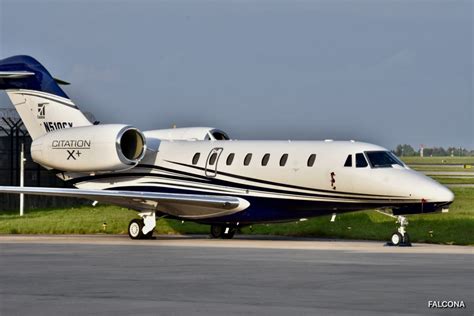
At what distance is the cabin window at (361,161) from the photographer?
1127 inches

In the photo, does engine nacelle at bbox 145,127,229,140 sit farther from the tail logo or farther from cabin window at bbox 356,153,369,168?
cabin window at bbox 356,153,369,168

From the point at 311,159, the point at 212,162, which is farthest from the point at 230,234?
the point at 311,159

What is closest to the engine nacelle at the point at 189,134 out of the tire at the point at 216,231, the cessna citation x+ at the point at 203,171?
the cessna citation x+ at the point at 203,171

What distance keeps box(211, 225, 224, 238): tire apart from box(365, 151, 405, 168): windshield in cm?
571

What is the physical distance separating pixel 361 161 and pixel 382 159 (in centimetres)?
56

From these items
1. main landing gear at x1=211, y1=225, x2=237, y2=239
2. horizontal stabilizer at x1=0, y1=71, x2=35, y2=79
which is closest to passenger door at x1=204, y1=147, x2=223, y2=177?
main landing gear at x1=211, y1=225, x2=237, y2=239

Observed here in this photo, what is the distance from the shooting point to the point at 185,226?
3591cm

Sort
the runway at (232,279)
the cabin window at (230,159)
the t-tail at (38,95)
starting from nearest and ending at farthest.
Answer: the runway at (232,279) → the cabin window at (230,159) → the t-tail at (38,95)

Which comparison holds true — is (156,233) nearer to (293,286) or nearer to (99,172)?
(99,172)

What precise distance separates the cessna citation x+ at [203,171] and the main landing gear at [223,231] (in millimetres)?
34

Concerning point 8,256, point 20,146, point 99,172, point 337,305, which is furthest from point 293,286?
point 20,146

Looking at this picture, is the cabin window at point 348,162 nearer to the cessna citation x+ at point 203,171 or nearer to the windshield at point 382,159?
the cessna citation x+ at point 203,171

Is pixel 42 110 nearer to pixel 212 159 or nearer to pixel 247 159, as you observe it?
pixel 212 159

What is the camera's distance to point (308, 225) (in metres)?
33.9
